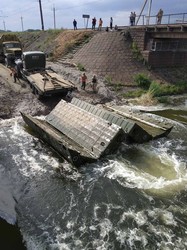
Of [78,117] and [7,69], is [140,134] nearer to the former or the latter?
[78,117]

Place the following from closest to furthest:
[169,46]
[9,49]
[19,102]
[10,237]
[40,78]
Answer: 1. [10,237]
2. [19,102]
3. [40,78]
4. [169,46]
5. [9,49]

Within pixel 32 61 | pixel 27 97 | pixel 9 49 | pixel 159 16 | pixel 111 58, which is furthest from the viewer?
pixel 9 49

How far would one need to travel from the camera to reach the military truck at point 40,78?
78.7 ft

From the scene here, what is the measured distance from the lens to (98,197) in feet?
43.0

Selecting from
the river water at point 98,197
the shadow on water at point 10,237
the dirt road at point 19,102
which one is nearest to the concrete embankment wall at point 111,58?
the dirt road at point 19,102

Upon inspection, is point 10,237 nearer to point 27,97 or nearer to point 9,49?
point 27,97

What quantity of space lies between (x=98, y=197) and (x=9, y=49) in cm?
2888

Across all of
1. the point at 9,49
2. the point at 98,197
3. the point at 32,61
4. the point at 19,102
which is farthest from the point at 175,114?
the point at 9,49

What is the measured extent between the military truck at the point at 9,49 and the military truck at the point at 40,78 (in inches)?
214

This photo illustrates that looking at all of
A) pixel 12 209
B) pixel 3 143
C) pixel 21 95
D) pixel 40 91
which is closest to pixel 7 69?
pixel 21 95

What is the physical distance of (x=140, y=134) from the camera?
18.1 m

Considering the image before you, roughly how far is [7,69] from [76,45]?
1084 centimetres

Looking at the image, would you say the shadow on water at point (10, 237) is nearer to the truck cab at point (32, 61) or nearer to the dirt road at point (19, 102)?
the dirt road at point (19, 102)

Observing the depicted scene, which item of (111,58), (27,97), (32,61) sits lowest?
(27,97)
